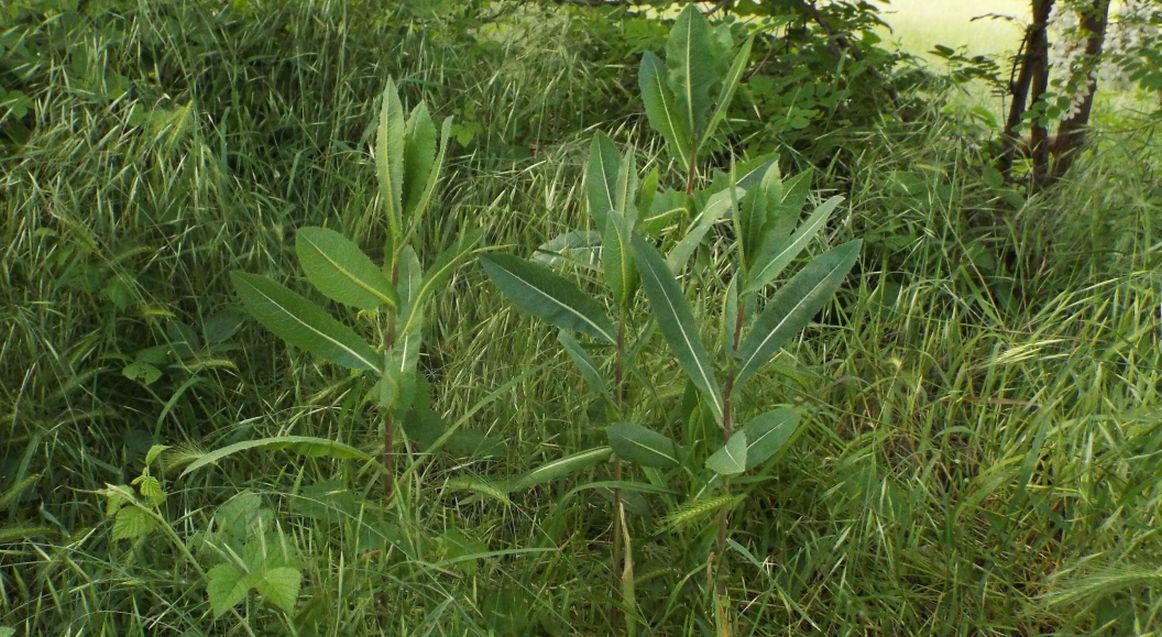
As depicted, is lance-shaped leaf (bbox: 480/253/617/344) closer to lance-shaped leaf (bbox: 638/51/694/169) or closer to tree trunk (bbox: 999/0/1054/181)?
lance-shaped leaf (bbox: 638/51/694/169)

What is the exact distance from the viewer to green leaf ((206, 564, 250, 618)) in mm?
1703

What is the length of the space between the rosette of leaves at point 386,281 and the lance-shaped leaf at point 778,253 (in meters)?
0.44

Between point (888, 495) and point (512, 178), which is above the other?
point (512, 178)

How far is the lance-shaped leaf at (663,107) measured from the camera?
2020 millimetres

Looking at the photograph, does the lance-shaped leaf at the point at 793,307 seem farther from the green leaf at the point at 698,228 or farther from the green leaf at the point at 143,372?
the green leaf at the point at 143,372

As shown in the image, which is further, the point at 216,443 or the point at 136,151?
the point at 136,151

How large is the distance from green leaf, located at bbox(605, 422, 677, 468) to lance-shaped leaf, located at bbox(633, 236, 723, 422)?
11 cm

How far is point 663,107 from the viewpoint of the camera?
6.68 feet

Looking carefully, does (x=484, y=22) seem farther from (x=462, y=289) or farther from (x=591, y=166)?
(x=591, y=166)

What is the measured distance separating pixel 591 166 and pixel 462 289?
3.17ft

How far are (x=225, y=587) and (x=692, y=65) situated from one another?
1115mm

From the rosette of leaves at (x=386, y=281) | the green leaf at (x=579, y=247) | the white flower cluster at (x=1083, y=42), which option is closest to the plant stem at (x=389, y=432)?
the rosette of leaves at (x=386, y=281)

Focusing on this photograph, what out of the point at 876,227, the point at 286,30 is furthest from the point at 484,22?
the point at 876,227

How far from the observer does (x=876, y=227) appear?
3.04 metres
